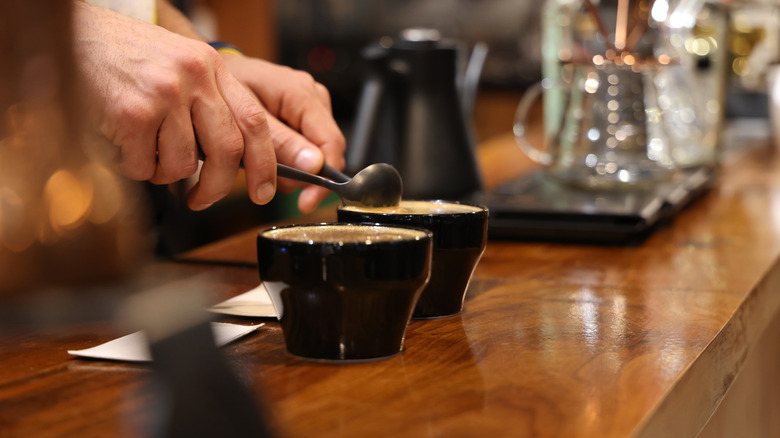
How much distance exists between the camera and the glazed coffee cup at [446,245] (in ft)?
2.21

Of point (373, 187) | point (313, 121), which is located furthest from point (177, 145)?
point (313, 121)

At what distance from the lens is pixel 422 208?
0.77 metres

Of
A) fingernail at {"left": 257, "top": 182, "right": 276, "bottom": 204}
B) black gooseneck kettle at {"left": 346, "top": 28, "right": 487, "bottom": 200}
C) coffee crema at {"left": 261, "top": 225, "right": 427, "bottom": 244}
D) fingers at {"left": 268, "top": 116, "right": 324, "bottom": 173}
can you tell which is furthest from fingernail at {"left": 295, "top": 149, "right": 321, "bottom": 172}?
black gooseneck kettle at {"left": 346, "top": 28, "right": 487, "bottom": 200}

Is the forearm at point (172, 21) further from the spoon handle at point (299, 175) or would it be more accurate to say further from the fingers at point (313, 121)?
the spoon handle at point (299, 175)

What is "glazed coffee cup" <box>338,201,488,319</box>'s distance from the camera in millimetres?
674

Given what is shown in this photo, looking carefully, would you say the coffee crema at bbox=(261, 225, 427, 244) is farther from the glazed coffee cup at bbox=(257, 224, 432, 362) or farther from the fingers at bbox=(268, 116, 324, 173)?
the fingers at bbox=(268, 116, 324, 173)

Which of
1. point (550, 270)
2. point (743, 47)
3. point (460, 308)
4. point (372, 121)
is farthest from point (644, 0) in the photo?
point (743, 47)

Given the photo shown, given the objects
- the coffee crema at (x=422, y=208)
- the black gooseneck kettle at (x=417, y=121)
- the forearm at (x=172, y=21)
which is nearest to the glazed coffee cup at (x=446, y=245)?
the coffee crema at (x=422, y=208)

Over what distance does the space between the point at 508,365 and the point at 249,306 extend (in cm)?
24

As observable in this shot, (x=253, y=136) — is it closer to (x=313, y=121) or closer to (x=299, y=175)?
(x=299, y=175)

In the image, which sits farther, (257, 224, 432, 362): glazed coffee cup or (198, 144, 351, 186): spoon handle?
(198, 144, 351, 186): spoon handle

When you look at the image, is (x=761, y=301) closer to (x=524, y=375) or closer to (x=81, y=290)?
(x=524, y=375)

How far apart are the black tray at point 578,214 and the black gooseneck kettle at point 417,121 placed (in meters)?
0.12

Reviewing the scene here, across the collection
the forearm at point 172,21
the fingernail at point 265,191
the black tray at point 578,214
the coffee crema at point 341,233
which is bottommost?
the black tray at point 578,214
